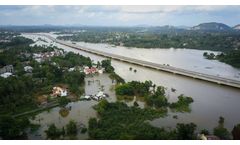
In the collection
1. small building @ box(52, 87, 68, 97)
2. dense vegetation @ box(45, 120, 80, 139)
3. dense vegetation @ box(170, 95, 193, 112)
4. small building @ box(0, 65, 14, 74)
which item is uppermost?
small building @ box(0, 65, 14, 74)

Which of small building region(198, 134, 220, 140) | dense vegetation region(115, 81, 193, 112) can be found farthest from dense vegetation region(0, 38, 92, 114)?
small building region(198, 134, 220, 140)

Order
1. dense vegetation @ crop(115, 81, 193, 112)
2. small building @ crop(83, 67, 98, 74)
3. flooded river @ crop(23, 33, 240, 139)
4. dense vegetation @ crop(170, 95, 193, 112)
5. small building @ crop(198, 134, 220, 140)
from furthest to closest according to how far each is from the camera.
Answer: small building @ crop(83, 67, 98, 74)
dense vegetation @ crop(115, 81, 193, 112)
dense vegetation @ crop(170, 95, 193, 112)
flooded river @ crop(23, 33, 240, 139)
small building @ crop(198, 134, 220, 140)

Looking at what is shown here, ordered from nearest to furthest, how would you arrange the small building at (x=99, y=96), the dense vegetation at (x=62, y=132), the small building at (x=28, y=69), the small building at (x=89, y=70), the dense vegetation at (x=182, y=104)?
1. the dense vegetation at (x=62, y=132)
2. the dense vegetation at (x=182, y=104)
3. the small building at (x=99, y=96)
4. the small building at (x=28, y=69)
5. the small building at (x=89, y=70)

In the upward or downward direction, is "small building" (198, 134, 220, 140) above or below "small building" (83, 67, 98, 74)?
below

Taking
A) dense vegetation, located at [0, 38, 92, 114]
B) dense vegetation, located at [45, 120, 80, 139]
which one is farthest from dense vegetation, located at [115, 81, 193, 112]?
dense vegetation, located at [45, 120, 80, 139]

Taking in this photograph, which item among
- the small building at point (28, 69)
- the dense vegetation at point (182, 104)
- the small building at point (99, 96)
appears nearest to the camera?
the dense vegetation at point (182, 104)

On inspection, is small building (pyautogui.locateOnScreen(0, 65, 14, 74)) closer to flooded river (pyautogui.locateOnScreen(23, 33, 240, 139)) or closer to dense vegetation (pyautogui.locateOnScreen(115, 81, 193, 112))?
flooded river (pyautogui.locateOnScreen(23, 33, 240, 139))

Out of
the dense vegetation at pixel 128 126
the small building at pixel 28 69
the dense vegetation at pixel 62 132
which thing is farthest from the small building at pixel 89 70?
the dense vegetation at pixel 62 132

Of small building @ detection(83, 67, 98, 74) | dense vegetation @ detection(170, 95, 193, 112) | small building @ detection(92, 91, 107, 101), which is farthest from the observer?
small building @ detection(83, 67, 98, 74)

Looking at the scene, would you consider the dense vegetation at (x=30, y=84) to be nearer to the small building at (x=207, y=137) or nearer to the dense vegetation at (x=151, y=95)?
the dense vegetation at (x=151, y=95)

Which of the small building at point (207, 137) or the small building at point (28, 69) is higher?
the small building at point (28, 69)

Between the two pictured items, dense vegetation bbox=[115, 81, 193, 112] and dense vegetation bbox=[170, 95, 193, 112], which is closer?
dense vegetation bbox=[170, 95, 193, 112]

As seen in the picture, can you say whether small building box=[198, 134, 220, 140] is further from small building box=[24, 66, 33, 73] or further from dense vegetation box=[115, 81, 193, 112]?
small building box=[24, 66, 33, 73]
